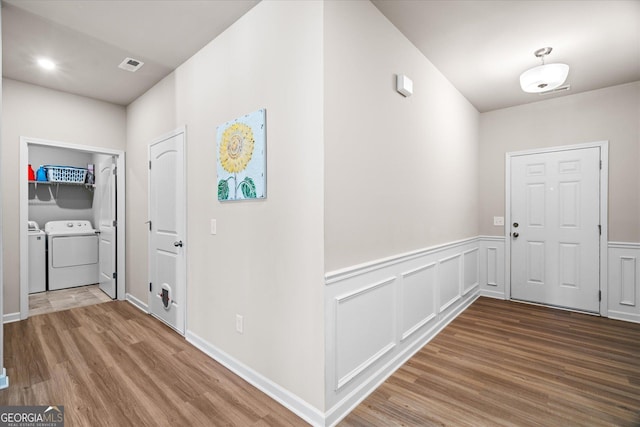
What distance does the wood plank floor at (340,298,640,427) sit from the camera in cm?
182

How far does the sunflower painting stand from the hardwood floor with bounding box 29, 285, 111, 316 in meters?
3.07

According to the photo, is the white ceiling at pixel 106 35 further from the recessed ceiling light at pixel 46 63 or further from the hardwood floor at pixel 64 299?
the hardwood floor at pixel 64 299

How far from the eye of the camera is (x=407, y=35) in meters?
2.51


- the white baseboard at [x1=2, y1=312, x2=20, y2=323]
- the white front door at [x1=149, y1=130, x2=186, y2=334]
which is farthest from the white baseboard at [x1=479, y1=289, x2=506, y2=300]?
the white baseboard at [x1=2, y1=312, x2=20, y2=323]

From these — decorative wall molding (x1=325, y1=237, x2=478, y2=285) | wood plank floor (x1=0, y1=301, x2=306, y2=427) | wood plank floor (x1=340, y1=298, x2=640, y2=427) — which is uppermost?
decorative wall molding (x1=325, y1=237, x2=478, y2=285)

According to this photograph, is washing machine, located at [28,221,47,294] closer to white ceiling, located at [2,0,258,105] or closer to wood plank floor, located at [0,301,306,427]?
wood plank floor, located at [0,301,306,427]

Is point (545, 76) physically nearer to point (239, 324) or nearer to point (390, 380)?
point (390, 380)

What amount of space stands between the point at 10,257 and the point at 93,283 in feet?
5.97

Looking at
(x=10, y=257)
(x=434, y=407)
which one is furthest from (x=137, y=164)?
(x=434, y=407)

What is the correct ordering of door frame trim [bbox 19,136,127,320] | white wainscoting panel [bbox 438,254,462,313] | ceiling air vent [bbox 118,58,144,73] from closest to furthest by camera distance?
ceiling air vent [bbox 118,58,144,73] < white wainscoting panel [bbox 438,254,462,313] < door frame trim [bbox 19,136,127,320]

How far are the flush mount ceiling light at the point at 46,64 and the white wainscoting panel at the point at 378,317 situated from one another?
3542mm

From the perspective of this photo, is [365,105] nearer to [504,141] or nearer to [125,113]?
[504,141]

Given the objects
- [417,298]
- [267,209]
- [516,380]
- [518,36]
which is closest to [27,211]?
[267,209]

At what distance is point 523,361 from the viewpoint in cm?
249
